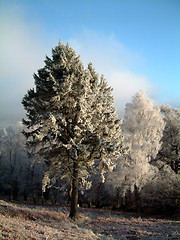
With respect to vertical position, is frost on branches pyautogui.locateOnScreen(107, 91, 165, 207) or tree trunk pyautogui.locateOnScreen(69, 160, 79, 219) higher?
frost on branches pyautogui.locateOnScreen(107, 91, 165, 207)

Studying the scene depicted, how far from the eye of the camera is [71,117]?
45.5 ft

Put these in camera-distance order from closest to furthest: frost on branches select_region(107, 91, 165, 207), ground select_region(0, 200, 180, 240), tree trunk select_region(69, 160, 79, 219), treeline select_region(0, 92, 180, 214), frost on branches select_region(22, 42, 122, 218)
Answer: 1. ground select_region(0, 200, 180, 240)
2. frost on branches select_region(22, 42, 122, 218)
3. tree trunk select_region(69, 160, 79, 219)
4. treeline select_region(0, 92, 180, 214)
5. frost on branches select_region(107, 91, 165, 207)

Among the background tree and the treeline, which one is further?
the background tree

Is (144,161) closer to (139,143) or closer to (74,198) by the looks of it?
(139,143)

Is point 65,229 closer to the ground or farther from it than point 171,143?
closer to the ground

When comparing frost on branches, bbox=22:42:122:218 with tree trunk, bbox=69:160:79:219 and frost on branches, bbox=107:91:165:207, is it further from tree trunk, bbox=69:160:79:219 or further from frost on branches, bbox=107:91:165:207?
frost on branches, bbox=107:91:165:207

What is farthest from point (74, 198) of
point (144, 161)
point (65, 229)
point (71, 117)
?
point (144, 161)

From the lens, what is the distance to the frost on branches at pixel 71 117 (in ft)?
41.7

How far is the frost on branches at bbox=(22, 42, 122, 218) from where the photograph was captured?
12695 millimetres

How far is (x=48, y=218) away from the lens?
40.4ft

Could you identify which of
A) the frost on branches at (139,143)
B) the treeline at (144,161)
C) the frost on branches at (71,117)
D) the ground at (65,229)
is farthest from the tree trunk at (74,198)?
the frost on branches at (139,143)

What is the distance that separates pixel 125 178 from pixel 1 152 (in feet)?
98.4

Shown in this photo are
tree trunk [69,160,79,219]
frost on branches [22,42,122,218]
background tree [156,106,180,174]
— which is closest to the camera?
frost on branches [22,42,122,218]

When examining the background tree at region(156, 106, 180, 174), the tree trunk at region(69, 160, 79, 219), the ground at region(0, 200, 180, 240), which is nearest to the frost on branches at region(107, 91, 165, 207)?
the ground at region(0, 200, 180, 240)
